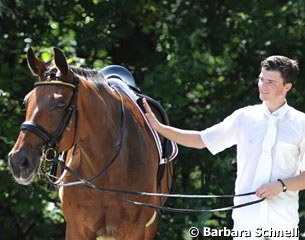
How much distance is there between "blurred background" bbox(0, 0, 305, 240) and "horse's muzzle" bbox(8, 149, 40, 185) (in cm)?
325

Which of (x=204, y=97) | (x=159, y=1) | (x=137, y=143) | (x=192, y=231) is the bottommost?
(x=192, y=231)

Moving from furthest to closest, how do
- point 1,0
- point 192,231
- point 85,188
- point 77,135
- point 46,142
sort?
point 1,0, point 192,231, point 85,188, point 77,135, point 46,142

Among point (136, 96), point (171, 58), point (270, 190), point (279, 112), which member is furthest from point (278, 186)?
point (171, 58)

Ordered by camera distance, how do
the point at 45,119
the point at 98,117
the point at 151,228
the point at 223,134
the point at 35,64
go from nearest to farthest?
the point at 223,134 < the point at 45,119 < the point at 35,64 < the point at 98,117 < the point at 151,228

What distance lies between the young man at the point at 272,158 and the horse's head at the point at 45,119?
1035 mm

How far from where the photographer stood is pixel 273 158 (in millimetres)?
4238

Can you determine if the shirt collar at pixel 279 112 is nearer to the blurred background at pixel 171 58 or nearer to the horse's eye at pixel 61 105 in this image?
the horse's eye at pixel 61 105

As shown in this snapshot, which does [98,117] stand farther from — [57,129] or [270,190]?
[270,190]

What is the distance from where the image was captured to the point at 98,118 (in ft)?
16.9

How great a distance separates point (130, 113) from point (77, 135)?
31.6 inches

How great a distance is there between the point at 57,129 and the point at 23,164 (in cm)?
31

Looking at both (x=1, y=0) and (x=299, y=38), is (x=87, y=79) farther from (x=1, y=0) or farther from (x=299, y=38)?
(x=299, y=38)

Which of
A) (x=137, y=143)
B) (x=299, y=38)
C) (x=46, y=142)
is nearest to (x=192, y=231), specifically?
(x=137, y=143)

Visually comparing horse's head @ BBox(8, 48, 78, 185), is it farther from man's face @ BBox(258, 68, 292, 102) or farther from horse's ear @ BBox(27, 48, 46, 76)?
man's face @ BBox(258, 68, 292, 102)
